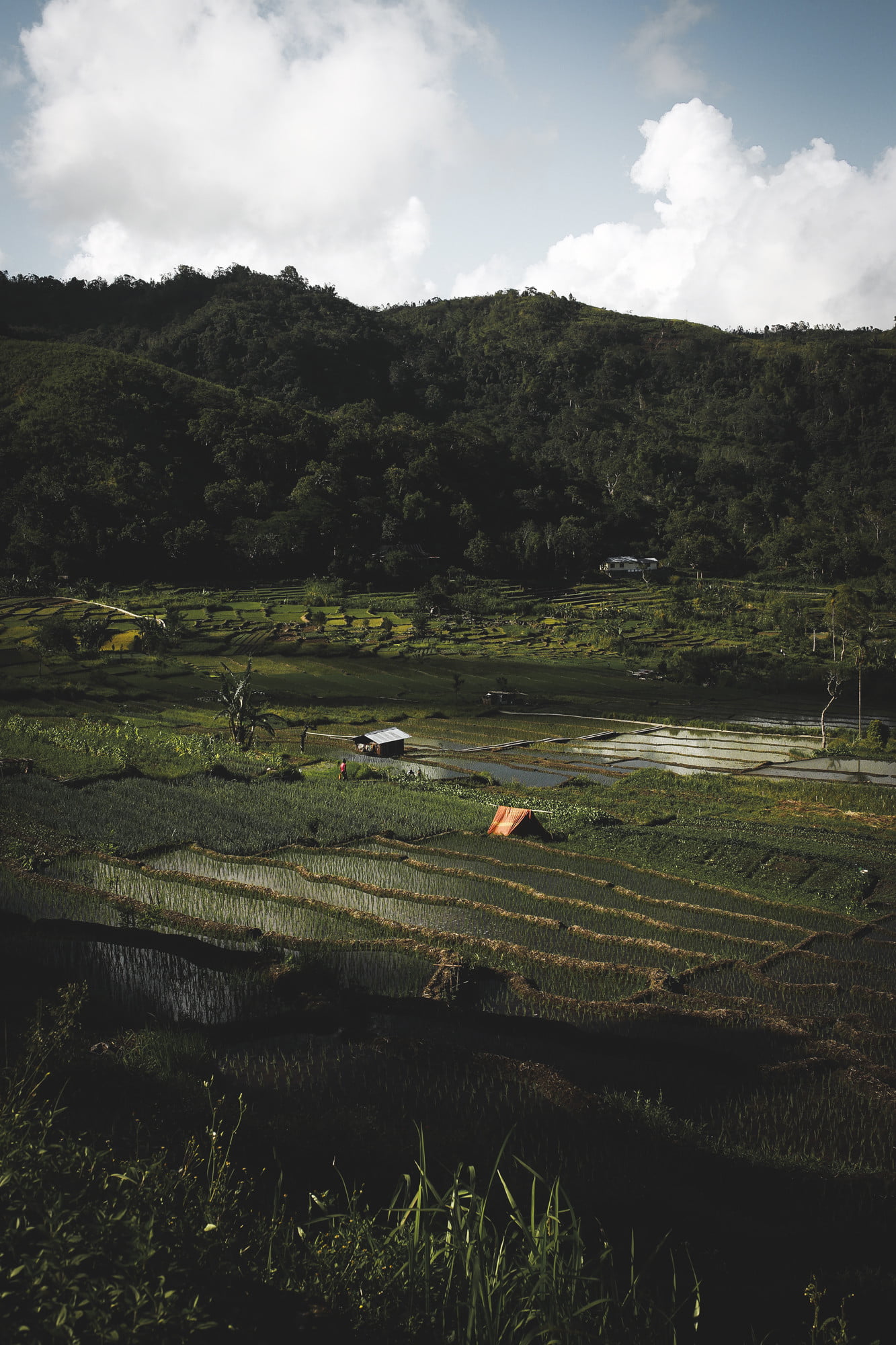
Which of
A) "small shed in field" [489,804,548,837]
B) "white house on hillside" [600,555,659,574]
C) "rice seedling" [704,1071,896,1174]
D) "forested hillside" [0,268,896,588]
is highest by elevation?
"forested hillside" [0,268,896,588]

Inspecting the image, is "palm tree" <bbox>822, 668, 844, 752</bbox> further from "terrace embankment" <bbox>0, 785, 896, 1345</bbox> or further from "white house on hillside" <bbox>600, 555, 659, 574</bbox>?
"white house on hillside" <bbox>600, 555, 659, 574</bbox>

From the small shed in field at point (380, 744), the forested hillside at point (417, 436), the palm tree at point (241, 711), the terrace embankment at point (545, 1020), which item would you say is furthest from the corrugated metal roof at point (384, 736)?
the forested hillside at point (417, 436)

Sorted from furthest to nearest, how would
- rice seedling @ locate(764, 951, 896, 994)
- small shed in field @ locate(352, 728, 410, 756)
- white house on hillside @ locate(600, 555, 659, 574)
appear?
white house on hillside @ locate(600, 555, 659, 574) < small shed in field @ locate(352, 728, 410, 756) < rice seedling @ locate(764, 951, 896, 994)

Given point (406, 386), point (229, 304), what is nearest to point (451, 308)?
point (406, 386)

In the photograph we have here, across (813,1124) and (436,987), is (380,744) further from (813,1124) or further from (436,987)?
(813,1124)

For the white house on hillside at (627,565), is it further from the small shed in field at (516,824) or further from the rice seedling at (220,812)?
the small shed in field at (516,824)

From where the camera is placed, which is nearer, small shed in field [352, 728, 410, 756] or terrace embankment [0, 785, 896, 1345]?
terrace embankment [0, 785, 896, 1345]

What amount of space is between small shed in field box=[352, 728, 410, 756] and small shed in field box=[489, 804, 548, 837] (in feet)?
41.2

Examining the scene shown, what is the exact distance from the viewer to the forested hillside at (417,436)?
254 ft

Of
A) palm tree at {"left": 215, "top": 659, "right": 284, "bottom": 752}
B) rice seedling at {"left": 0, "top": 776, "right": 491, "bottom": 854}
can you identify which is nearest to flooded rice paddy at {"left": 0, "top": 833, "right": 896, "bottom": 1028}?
rice seedling at {"left": 0, "top": 776, "right": 491, "bottom": 854}

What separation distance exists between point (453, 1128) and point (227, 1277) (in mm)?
2729

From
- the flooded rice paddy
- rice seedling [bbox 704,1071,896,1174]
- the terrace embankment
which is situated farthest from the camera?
the flooded rice paddy

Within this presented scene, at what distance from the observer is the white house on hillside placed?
96.2 metres

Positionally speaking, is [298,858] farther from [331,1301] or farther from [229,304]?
[229,304]
